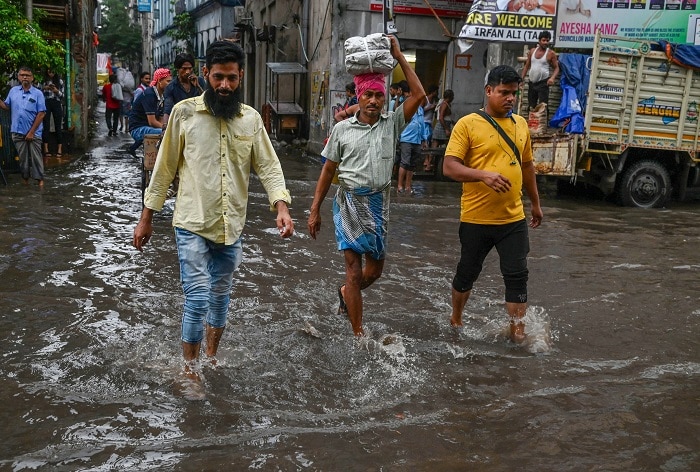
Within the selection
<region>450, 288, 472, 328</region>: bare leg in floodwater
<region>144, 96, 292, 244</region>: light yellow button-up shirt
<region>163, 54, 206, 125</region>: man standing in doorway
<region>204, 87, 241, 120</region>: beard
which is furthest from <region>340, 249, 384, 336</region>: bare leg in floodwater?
<region>163, 54, 206, 125</region>: man standing in doorway

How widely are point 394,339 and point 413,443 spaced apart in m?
1.46

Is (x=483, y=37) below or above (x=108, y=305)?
above

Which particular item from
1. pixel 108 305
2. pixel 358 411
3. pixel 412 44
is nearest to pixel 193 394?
pixel 358 411

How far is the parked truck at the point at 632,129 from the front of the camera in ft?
40.0

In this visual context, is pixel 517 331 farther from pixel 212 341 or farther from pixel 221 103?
pixel 221 103

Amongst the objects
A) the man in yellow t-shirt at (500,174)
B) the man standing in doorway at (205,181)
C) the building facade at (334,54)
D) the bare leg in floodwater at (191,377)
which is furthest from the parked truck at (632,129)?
the bare leg in floodwater at (191,377)

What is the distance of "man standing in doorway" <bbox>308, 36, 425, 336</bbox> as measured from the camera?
487cm

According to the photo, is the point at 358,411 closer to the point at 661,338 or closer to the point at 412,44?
the point at 661,338

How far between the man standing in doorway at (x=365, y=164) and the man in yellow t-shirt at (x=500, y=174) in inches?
16.0

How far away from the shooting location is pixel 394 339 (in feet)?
16.4

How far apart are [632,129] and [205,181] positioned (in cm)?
1007

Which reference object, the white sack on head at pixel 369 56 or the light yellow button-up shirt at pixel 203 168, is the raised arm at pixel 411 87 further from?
the light yellow button-up shirt at pixel 203 168

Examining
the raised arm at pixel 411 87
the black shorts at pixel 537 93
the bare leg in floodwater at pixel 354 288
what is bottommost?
the bare leg in floodwater at pixel 354 288

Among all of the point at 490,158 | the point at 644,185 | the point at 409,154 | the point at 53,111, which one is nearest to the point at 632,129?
the point at 644,185
